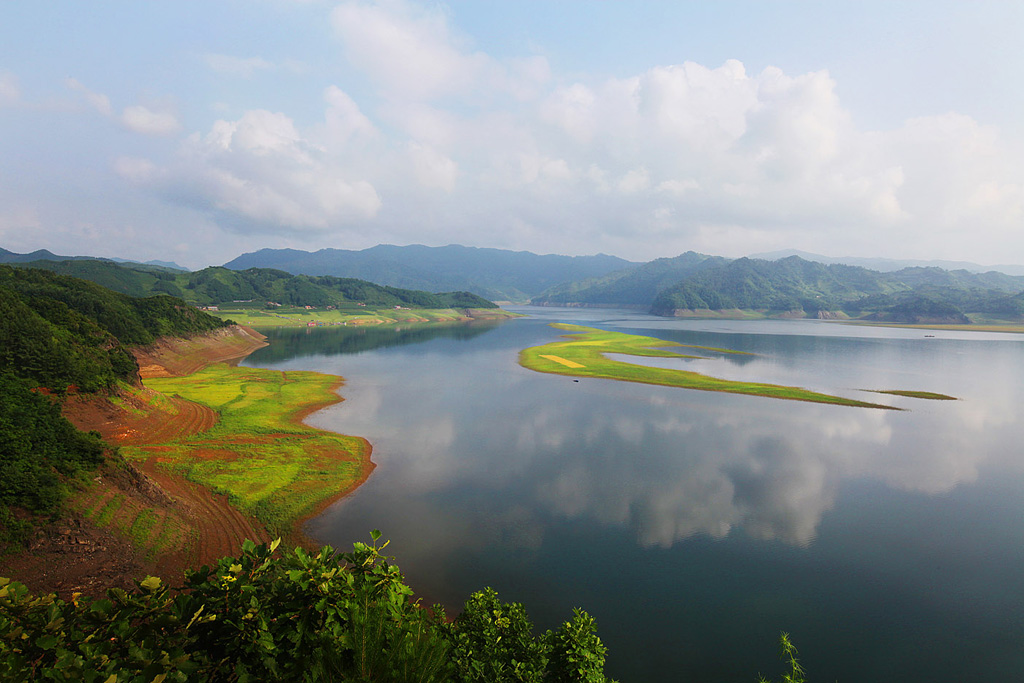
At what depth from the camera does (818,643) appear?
15773 mm

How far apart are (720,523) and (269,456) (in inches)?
1160

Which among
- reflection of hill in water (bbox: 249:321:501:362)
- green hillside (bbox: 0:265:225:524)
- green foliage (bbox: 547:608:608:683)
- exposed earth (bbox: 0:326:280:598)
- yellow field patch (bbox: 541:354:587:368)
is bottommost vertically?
reflection of hill in water (bbox: 249:321:501:362)

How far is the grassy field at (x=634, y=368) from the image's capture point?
56.2 m

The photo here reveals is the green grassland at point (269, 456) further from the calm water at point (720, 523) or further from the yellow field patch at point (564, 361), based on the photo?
the yellow field patch at point (564, 361)

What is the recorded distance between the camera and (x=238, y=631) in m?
6.50

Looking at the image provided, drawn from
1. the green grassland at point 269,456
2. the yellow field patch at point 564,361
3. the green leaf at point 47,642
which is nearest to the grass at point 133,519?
the green grassland at point 269,456

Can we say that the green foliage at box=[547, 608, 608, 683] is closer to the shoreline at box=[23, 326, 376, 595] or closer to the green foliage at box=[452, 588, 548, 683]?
the green foliage at box=[452, 588, 548, 683]

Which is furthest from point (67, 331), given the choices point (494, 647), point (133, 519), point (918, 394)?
point (918, 394)

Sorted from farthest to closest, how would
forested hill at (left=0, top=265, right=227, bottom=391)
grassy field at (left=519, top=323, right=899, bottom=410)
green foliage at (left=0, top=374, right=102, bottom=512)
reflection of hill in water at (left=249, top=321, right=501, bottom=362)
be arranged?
reflection of hill in water at (left=249, top=321, right=501, bottom=362), grassy field at (left=519, top=323, right=899, bottom=410), forested hill at (left=0, top=265, right=227, bottom=391), green foliage at (left=0, top=374, right=102, bottom=512)

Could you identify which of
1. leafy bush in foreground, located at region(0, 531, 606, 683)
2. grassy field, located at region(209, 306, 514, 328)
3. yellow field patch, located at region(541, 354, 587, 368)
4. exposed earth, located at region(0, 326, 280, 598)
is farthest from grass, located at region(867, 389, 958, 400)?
grassy field, located at region(209, 306, 514, 328)

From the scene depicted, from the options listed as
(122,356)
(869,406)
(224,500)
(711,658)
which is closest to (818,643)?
(711,658)

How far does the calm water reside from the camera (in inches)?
632

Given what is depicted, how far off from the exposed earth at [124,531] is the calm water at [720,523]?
4.87 meters

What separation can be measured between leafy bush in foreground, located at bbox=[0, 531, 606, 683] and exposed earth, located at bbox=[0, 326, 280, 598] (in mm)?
7632
